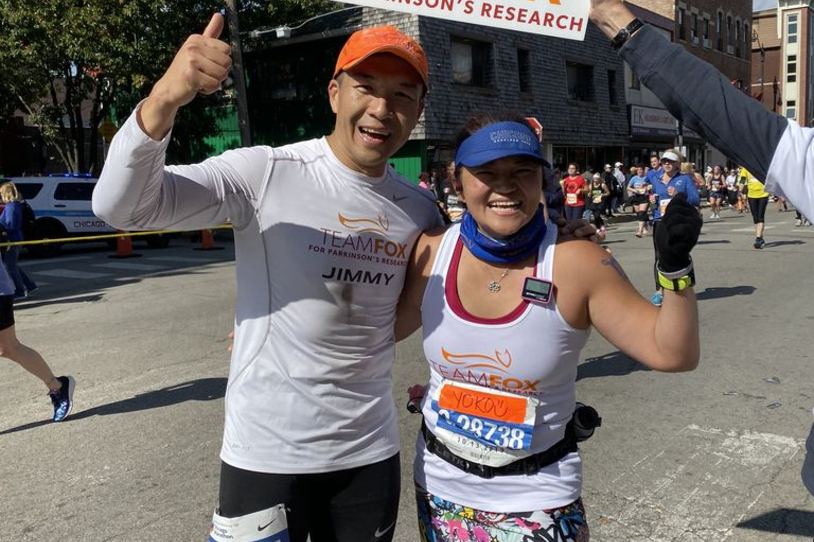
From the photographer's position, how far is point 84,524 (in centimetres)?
352

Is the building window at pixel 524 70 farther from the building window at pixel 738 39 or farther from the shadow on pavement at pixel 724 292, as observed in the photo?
the building window at pixel 738 39

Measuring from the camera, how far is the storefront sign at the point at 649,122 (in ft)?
104

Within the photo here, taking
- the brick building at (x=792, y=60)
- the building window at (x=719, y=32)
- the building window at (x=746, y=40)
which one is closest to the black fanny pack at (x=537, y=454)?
the building window at (x=719, y=32)

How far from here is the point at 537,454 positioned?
1974 mm

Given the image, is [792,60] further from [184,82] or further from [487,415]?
[184,82]

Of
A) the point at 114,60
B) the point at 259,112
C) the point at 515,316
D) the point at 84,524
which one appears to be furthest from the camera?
the point at 259,112

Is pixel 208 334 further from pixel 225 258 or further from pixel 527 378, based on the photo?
pixel 225 258

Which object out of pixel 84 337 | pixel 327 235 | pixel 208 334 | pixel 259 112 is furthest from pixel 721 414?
pixel 259 112

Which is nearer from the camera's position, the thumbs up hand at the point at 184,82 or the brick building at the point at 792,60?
the thumbs up hand at the point at 184,82

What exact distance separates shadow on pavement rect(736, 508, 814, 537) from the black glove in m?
2.29

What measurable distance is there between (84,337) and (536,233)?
23.9 ft

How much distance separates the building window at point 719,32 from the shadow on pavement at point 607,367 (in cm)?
4216

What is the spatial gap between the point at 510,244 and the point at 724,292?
8.50 meters

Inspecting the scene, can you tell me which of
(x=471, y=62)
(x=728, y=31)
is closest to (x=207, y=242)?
(x=471, y=62)
